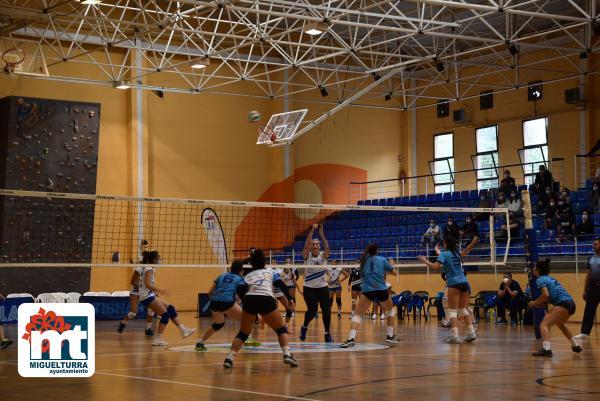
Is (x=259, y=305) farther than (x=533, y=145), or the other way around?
(x=533, y=145)

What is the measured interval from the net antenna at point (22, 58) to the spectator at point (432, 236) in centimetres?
1189

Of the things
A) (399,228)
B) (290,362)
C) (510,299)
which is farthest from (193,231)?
(290,362)

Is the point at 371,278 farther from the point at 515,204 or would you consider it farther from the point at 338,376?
the point at 515,204

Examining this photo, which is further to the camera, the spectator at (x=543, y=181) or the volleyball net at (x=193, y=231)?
the spectator at (x=543, y=181)

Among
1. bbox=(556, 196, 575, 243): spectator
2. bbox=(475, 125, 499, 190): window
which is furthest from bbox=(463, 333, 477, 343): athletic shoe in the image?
bbox=(475, 125, 499, 190): window

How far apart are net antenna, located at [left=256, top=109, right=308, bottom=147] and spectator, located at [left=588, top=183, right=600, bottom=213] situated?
361 inches

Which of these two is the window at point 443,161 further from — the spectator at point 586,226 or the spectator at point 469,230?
the spectator at point 586,226

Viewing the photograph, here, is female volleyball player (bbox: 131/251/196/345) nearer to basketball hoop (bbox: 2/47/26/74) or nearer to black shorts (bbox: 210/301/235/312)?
black shorts (bbox: 210/301/235/312)

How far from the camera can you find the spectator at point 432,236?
28.0 meters

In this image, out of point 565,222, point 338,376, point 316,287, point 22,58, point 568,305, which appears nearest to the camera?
point 338,376

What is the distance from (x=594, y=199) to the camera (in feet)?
86.0

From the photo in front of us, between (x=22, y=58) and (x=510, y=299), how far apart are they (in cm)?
1425

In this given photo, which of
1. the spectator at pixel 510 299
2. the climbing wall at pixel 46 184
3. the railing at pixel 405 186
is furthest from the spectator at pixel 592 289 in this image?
the railing at pixel 405 186

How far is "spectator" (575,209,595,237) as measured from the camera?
24859 mm
